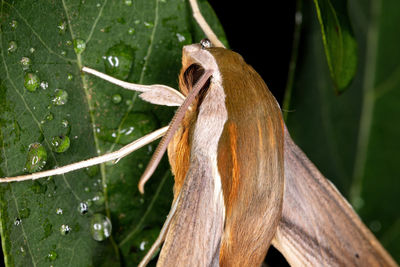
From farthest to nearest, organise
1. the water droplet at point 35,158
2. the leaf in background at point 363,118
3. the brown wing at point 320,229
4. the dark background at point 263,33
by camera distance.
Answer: the leaf in background at point 363,118, the dark background at point 263,33, the brown wing at point 320,229, the water droplet at point 35,158

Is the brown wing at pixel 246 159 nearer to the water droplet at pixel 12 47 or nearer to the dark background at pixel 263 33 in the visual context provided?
the water droplet at pixel 12 47

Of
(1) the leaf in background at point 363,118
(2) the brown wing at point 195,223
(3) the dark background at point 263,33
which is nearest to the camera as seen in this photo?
(2) the brown wing at point 195,223

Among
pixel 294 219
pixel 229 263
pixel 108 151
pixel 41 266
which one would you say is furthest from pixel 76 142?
pixel 294 219

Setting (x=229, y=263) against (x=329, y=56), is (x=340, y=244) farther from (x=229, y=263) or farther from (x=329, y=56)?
(x=329, y=56)

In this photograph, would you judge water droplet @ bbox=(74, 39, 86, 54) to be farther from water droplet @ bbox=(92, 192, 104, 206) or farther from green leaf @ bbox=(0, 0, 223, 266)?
water droplet @ bbox=(92, 192, 104, 206)

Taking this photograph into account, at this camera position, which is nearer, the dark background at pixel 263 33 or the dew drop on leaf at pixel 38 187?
the dew drop on leaf at pixel 38 187

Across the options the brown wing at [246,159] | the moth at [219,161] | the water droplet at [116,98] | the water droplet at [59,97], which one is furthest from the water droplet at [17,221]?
the brown wing at [246,159]

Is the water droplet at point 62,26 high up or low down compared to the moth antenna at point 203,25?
up
